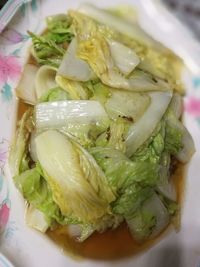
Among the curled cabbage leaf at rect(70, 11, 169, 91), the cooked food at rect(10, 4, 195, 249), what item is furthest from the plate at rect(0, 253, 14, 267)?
the curled cabbage leaf at rect(70, 11, 169, 91)

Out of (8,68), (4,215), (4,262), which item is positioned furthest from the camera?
(8,68)

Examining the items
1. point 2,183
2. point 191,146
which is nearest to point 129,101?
point 191,146

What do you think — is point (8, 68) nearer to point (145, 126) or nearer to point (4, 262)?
point (145, 126)

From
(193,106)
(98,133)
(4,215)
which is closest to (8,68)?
(98,133)

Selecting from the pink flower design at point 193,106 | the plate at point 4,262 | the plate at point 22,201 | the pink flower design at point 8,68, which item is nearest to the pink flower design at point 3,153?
the plate at point 22,201

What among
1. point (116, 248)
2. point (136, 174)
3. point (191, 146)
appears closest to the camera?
point (136, 174)

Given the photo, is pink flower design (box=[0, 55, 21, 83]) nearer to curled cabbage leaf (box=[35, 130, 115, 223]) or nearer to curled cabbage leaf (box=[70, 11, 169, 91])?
curled cabbage leaf (box=[70, 11, 169, 91])

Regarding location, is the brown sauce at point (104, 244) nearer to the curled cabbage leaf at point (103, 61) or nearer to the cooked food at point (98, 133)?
the cooked food at point (98, 133)

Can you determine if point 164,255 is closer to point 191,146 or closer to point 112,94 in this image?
point 191,146
